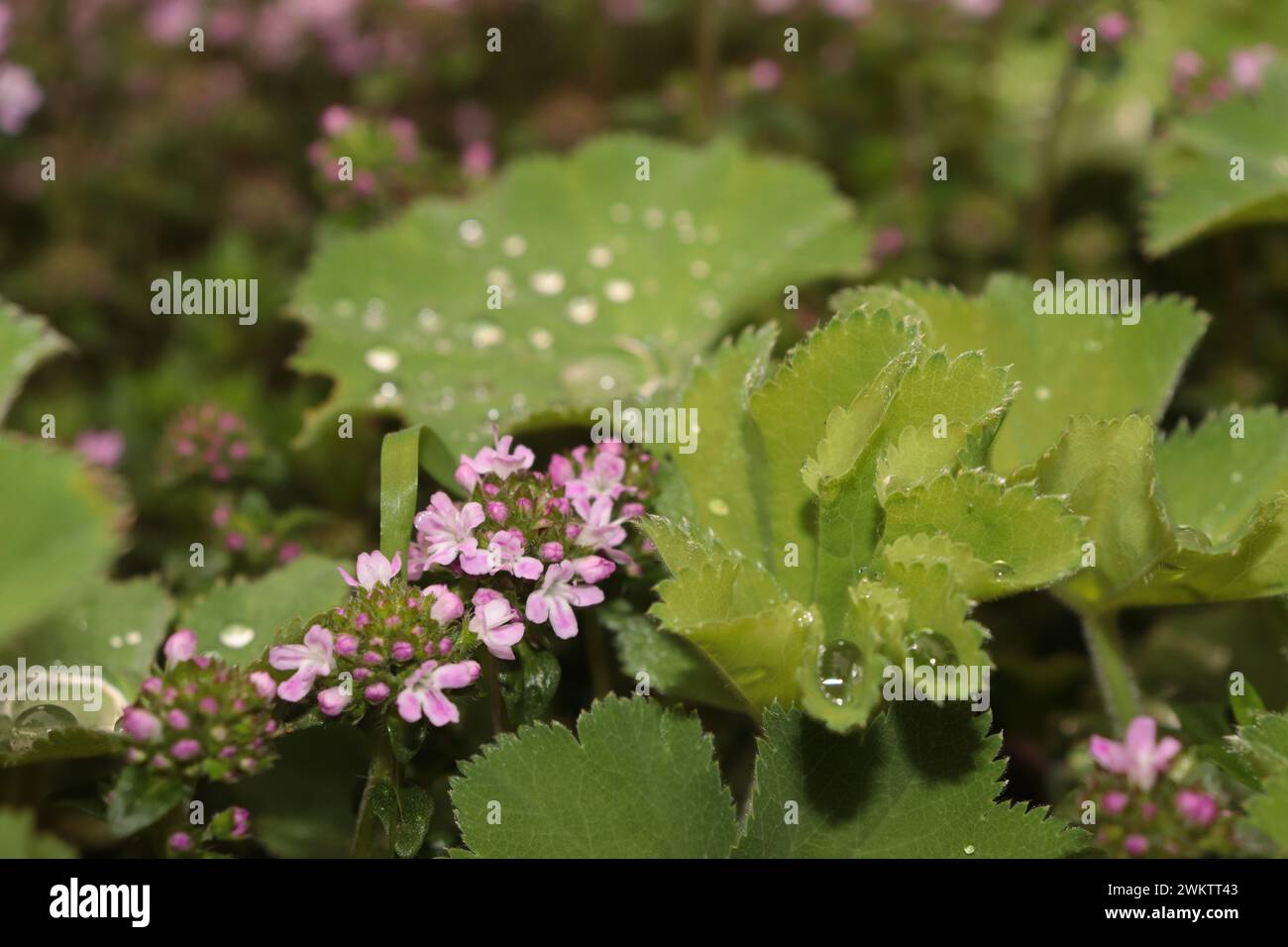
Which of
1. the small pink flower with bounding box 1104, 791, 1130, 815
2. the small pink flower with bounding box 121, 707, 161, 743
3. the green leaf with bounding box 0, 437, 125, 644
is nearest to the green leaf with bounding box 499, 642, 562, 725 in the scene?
the small pink flower with bounding box 121, 707, 161, 743

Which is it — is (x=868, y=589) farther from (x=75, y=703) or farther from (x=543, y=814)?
(x=75, y=703)

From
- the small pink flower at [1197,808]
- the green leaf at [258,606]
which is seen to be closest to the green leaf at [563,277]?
the green leaf at [258,606]

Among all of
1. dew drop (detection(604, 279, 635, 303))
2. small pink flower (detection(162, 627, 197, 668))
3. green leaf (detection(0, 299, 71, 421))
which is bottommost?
small pink flower (detection(162, 627, 197, 668))

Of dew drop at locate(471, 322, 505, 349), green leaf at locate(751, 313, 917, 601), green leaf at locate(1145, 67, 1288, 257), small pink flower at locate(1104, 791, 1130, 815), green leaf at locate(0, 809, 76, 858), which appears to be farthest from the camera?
dew drop at locate(471, 322, 505, 349)

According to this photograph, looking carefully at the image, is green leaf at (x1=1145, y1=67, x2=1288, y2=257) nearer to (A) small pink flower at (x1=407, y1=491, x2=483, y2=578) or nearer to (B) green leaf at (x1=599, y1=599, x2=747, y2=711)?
(B) green leaf at (x1=599, y1=599, x2=747, y2=711)

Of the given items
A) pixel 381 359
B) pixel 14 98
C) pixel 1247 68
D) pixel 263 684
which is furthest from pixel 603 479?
pixel 14 98

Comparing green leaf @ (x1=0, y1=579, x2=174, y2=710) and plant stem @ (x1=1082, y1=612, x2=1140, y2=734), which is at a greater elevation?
green leaf @ (x1=0, y1=579, x2=174, y2=710)
